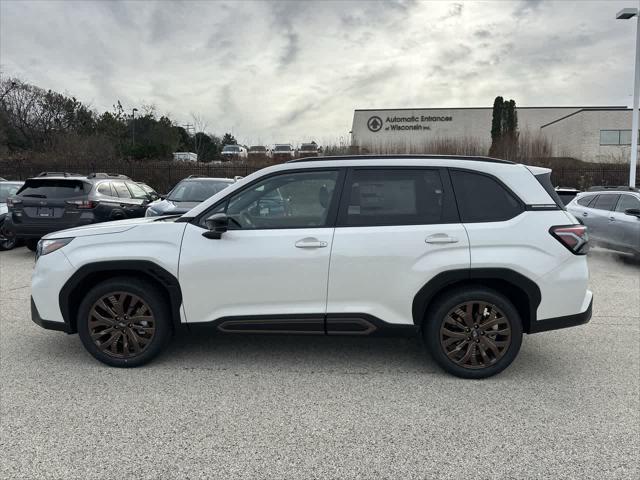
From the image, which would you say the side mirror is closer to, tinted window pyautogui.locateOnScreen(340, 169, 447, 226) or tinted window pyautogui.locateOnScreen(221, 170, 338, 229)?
tinted window pyautogui.locateOnScreen(221, 170, 338, 229)

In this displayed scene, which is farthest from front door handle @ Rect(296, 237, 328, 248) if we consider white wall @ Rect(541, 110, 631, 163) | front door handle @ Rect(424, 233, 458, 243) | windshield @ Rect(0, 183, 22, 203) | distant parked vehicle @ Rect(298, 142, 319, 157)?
white wall @ Rect(541, 110, 631, 163)

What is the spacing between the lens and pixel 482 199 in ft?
12.2

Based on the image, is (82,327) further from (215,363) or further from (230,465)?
(230,465)

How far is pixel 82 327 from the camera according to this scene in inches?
153

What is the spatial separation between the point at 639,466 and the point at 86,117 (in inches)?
2353

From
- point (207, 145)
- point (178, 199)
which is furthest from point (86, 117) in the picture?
point (178, 199)

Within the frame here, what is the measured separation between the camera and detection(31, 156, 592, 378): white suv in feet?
11.8

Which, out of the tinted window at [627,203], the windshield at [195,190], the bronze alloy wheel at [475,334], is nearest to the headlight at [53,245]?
the bronze alloy wheel at [475,334]

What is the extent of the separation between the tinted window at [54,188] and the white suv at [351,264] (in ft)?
18.3

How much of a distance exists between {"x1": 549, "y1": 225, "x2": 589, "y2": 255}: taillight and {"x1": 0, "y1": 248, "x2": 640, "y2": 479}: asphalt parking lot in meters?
1.10

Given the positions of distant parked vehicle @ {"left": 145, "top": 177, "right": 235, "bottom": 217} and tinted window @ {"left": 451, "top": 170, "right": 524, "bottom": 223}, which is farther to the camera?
distant parked vehicle @ {"left": 145, "top": 177, "right": 235, "bottom": 217}

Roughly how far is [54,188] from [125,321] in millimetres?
6342

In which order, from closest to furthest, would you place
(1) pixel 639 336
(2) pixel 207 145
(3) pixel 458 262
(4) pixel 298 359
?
1. (3) pixel 458 262
2. (4) pixel 298 359
3. (1) pixel 639 336
4. (2) pixel 207 145

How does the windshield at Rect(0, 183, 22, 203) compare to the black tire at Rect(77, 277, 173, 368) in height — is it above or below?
above
